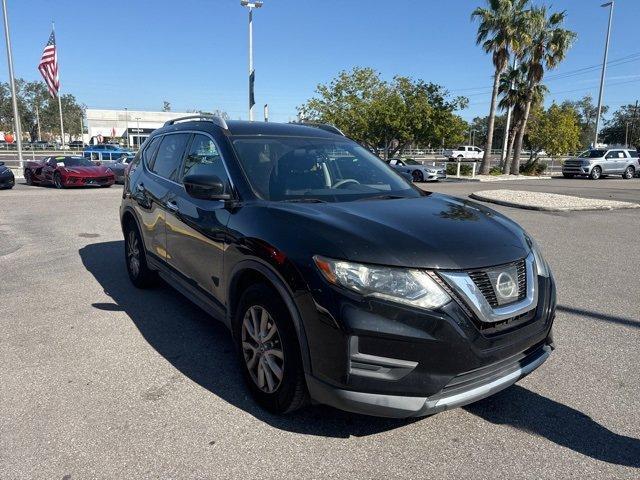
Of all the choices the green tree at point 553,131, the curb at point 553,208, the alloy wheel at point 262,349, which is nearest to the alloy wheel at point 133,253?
the alloy wheel at point 262,349

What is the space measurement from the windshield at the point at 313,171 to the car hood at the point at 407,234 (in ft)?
1.07

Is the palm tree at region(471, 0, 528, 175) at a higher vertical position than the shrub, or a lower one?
higher

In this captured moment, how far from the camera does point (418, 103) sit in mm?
30406

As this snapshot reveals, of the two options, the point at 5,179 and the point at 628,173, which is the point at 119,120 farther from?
the point at 628,173

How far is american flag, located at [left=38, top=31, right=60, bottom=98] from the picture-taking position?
26359 millimetres

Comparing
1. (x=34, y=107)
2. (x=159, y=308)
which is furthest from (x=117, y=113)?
(x=159, y=308)

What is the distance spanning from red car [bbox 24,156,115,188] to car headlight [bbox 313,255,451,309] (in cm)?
1905

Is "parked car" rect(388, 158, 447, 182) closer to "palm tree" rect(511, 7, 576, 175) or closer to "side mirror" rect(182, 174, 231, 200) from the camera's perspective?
"palm tree" rect(511, 7, 576, 175)

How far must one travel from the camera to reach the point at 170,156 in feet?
15.4

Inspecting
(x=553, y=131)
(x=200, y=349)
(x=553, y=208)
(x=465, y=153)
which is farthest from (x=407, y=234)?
(x=465, y=153)

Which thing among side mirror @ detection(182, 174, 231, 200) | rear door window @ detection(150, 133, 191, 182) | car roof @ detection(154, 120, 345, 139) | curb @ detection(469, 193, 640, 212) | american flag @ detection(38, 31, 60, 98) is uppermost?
american flag @ detection(38, 31, 60, 98)

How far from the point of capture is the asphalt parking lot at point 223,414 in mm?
2555

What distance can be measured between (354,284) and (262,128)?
7.11 ft

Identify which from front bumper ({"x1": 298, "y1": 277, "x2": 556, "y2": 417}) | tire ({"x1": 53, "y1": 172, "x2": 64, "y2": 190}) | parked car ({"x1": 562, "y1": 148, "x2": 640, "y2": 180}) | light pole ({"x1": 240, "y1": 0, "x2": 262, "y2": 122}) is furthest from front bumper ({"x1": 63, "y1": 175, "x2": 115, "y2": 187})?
parked car ({"x1": 562, "y1": 148, "x2": 640, "y2": 180})
